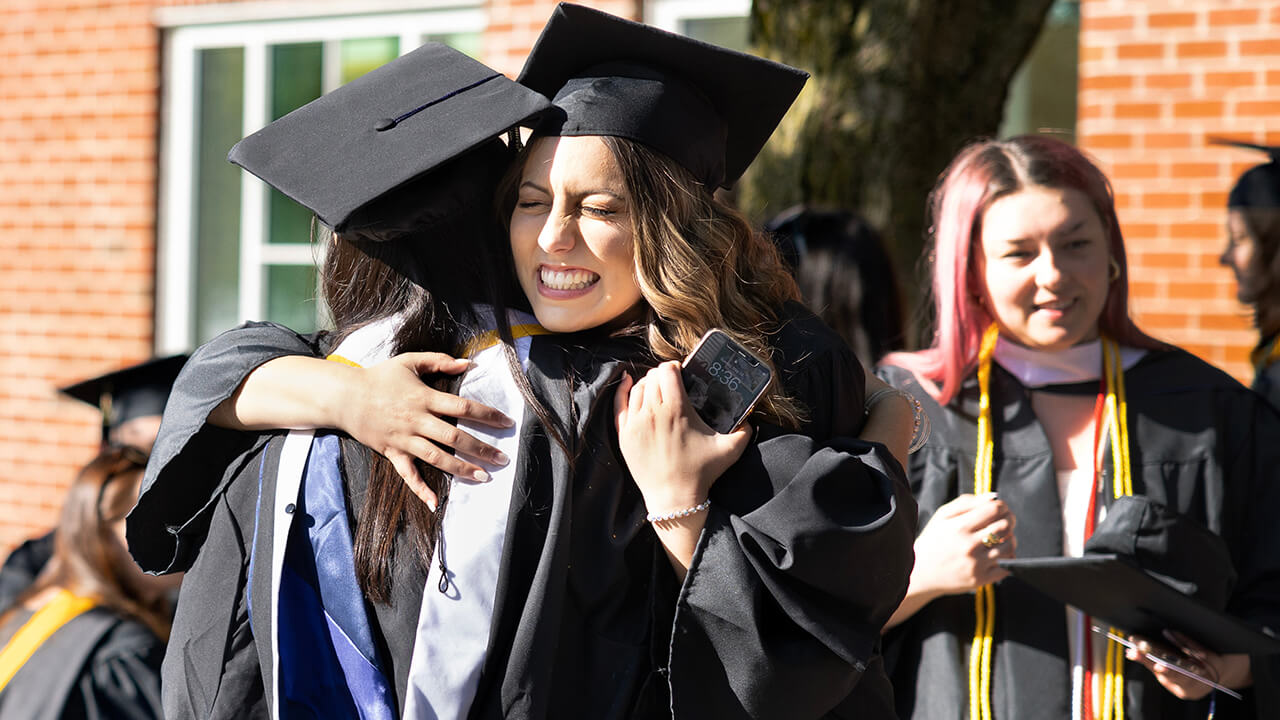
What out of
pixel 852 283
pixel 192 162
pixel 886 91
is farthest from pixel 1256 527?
pixel 192 162

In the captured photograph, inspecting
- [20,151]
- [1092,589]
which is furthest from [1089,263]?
[20,151]

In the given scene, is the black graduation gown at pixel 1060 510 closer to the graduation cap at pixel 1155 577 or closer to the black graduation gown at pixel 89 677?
the graduation cap at pixel 1155 577

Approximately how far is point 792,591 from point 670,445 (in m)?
0.25

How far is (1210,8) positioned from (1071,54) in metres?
3.60

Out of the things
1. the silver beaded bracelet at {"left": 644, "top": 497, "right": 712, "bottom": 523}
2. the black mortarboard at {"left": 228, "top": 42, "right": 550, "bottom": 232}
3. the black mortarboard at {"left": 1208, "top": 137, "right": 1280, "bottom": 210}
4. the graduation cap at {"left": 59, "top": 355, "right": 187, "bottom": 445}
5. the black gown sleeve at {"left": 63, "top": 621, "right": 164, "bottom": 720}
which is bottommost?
the black gown sleeve at {"left": 63, "top": 621, "right": 164, "bottom": 720}

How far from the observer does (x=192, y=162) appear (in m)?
6.12

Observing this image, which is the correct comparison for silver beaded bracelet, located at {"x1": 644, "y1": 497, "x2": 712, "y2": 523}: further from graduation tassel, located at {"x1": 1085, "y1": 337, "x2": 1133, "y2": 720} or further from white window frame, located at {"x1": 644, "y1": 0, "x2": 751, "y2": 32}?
white window frame, located at {"x1": 644, "y1": 0, "x2": 751, "y2": 32}

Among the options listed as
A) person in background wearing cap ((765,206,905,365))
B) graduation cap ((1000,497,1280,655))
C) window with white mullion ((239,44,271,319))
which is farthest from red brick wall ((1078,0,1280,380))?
window with white mullion ((239,44,271,319))

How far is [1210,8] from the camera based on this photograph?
13.9 feet

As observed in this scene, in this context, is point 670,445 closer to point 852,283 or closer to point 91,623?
point 852,283

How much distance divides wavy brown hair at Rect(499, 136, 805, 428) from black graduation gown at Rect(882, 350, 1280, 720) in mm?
871

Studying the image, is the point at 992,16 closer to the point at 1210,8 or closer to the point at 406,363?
the point at 1210,8

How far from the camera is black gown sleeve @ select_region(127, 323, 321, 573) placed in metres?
1.75

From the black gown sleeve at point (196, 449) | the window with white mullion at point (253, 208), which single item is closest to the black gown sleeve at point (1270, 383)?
the black gown sleeve at point (196, 449)
